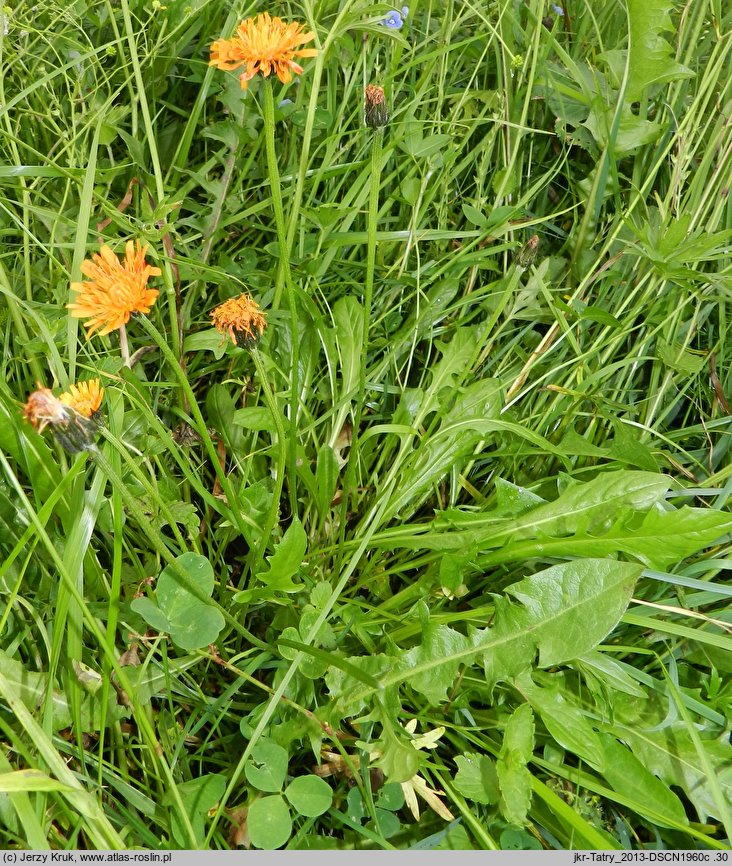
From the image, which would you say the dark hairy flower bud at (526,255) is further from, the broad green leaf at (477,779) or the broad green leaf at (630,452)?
the broad green leaf at (477,779)

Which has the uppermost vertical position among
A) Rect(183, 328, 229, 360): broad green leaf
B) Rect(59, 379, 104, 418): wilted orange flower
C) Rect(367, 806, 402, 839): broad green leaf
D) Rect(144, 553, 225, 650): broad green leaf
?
Rect(59, 379, 104, 418): wilted orange flower

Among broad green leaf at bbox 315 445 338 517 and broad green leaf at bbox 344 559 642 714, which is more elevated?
broad green leaf at bbox 315 445 338 517

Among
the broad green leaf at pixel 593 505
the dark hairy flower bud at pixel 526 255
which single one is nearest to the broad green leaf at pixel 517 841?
the broad green leaf at pixel 593 505

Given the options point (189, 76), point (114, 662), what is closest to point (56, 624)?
point (114, 662)

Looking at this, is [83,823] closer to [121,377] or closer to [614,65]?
[121,377]

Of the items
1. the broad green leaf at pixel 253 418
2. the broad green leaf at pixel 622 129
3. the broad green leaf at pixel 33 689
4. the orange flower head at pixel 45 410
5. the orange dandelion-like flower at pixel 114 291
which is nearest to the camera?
the orange flower head at pixel 45 410

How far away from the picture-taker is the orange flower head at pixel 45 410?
62 centimetres

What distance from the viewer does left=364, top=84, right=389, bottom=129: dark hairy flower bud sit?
0.78 meters

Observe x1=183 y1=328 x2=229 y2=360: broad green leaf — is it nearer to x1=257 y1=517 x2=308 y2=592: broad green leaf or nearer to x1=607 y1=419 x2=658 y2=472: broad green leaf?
x1=257 y1=517 x2=308 y2=592: broad green leaf

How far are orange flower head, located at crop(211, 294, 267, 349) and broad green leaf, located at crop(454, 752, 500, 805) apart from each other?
547mm

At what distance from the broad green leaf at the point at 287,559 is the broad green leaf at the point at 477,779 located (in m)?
0.29

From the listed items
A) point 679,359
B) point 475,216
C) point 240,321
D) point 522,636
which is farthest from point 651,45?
point 522,636

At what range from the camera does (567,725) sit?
31.9 inches

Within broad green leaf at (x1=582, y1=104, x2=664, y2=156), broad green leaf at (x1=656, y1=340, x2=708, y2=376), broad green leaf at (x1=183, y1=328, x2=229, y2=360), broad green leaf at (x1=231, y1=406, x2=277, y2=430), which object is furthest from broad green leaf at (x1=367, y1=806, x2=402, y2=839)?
broad green leaf at (x1=582, y1=104, x2=664, y2=156)
